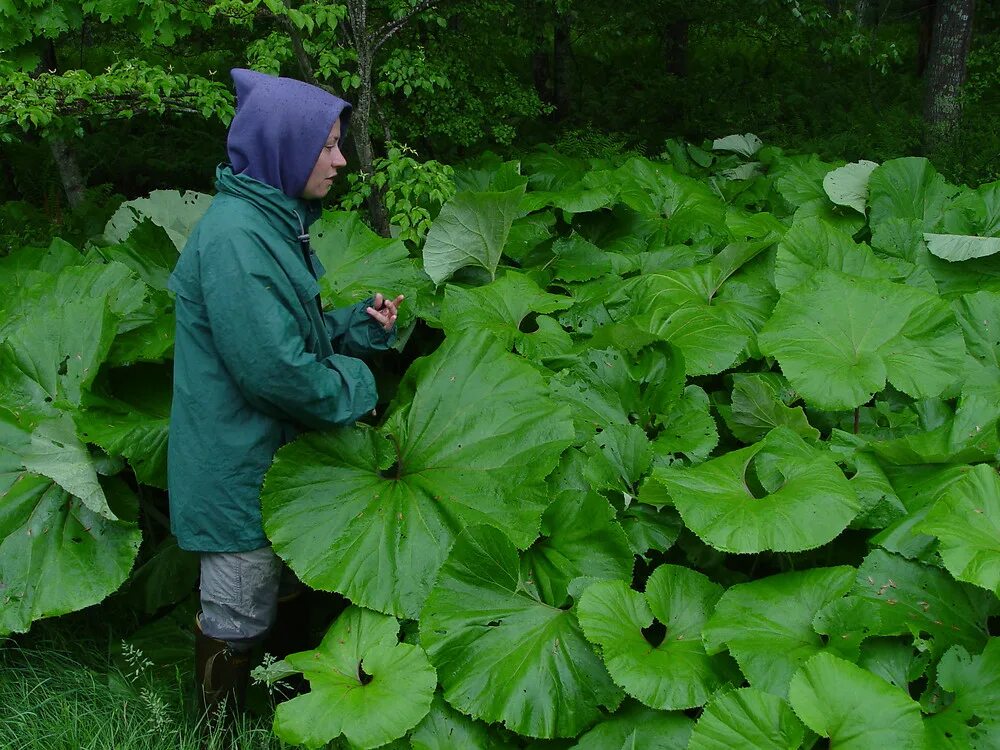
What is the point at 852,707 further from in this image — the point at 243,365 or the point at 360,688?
the point at 243,365

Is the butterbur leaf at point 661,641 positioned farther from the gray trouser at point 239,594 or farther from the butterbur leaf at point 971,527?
the gray trouser at point 239,594

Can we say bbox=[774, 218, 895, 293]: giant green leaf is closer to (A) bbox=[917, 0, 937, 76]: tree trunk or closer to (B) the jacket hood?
(B) the jacket hood

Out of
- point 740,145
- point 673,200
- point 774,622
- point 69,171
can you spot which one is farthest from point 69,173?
point 774,622

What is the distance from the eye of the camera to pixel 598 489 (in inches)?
123

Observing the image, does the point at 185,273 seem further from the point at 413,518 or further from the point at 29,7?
the point at 29,7

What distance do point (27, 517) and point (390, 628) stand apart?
1393 mm

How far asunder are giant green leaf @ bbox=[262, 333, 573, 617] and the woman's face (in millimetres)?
769

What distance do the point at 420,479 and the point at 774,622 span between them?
118 cm

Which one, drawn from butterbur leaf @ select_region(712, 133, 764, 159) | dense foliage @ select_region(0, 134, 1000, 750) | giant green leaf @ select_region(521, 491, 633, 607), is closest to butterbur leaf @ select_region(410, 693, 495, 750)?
dense foliage @ select_region(0, 134, 1000, 750)

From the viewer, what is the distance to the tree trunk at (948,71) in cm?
739

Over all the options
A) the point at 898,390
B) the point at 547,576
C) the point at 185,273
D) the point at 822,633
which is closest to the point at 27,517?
the point at 185,273

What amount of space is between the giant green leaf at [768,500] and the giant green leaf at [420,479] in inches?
18.7

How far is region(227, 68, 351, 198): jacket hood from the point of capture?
8.25ft

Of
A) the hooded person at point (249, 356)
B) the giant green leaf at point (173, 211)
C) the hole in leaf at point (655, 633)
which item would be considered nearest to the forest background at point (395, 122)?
the hole in leaf at point (655, 633)
